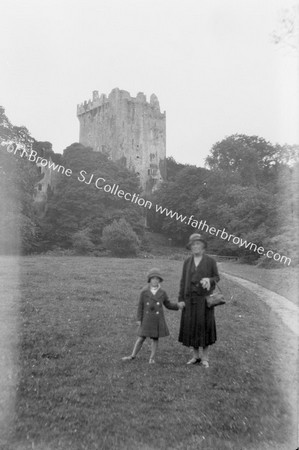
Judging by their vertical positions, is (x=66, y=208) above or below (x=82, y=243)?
above

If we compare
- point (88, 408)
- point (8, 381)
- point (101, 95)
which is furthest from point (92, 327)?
point (101, 95)

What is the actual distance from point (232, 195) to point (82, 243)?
14.6 meters

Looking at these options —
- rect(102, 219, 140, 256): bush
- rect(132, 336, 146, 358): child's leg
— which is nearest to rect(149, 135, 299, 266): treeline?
rect(102, 219, 140, 256): bush

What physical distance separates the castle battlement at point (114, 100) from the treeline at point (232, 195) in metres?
18.0

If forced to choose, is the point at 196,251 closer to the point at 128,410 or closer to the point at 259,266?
the point at 128,410

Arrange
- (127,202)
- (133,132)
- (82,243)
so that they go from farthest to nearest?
(133,132) < (127,202) < (82,243)

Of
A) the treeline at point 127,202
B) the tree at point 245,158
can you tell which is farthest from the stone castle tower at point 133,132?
the tree at point 245,158

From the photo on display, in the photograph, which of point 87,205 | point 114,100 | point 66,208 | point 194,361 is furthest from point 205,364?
point 114,100

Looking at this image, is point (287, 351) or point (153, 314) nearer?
point (153, 314)

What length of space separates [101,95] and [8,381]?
217 ft

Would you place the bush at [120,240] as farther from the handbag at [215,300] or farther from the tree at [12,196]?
the handbag at [215,300]

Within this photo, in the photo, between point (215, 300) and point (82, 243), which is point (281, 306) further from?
point (82, 243)

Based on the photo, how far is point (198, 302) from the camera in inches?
285

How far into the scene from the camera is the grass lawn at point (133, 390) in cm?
480
